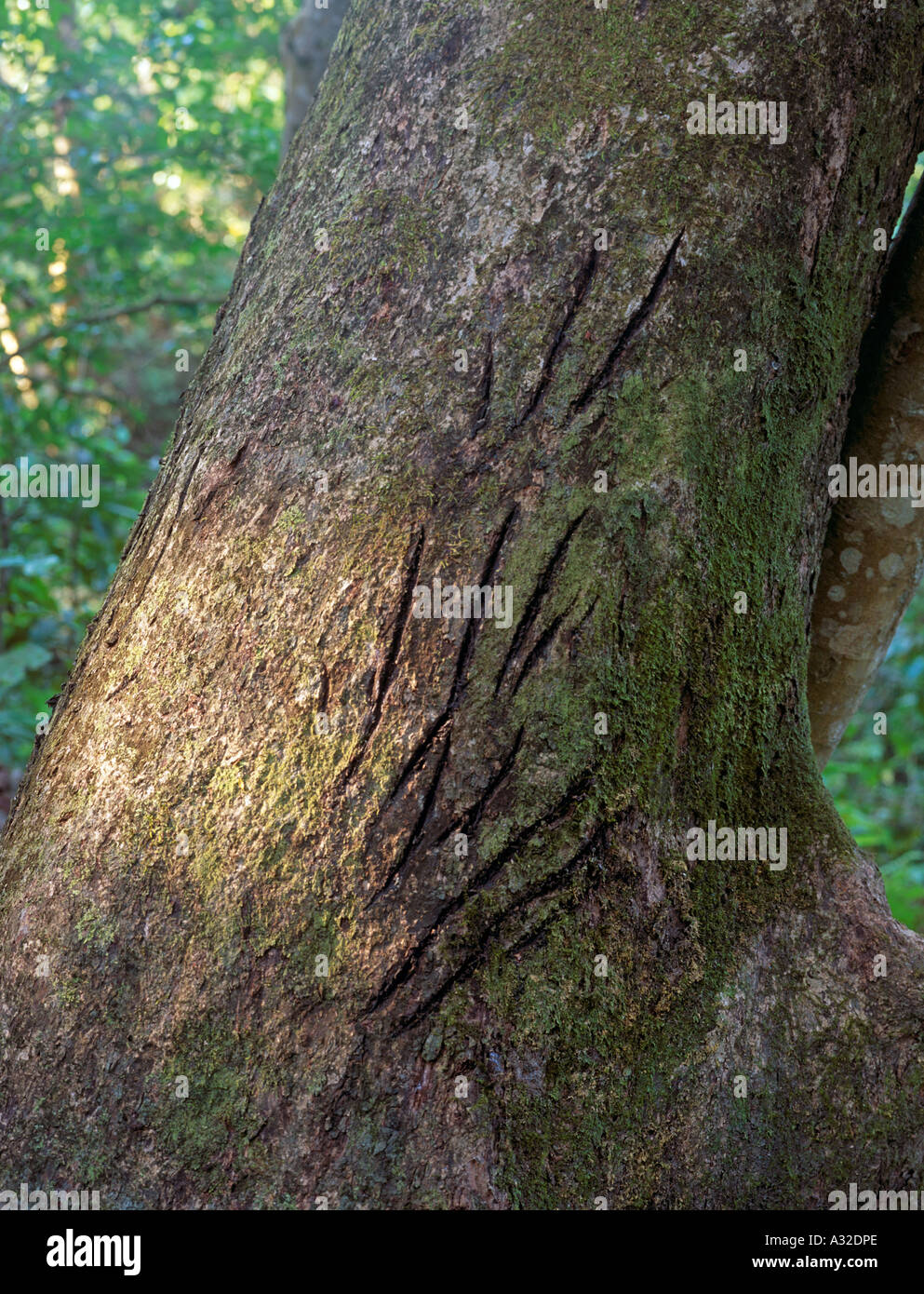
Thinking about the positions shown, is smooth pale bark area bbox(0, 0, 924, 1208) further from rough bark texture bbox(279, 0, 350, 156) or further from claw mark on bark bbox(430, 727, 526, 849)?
rough bark texture bbox(279, 0, 350, 156)

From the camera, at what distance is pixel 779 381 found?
1.52m

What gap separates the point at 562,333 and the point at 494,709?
60 cm

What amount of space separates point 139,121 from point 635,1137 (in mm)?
6932

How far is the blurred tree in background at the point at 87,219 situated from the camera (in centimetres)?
512

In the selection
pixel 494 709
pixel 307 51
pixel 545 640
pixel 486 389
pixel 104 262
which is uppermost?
pixel 307 51

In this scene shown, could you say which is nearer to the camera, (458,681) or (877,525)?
(458,681)

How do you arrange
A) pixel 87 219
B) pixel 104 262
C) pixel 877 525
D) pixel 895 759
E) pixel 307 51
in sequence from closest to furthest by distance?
pixel 877 525, pixel 307 51, pixel 87 219, pixel 104 262, pixel 895 759

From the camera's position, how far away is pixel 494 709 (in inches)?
52.5

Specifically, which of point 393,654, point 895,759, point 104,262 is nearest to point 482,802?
point 393,654

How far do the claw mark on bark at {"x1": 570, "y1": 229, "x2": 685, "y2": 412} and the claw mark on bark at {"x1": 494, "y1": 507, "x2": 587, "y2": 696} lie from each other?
0.60 ft

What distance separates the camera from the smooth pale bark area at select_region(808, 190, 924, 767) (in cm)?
189

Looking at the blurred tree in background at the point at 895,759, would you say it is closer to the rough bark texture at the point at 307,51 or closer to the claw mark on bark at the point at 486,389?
the rough bark texture at the point at 307,51

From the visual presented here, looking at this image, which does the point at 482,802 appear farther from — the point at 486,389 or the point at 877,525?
the point at 877,525
